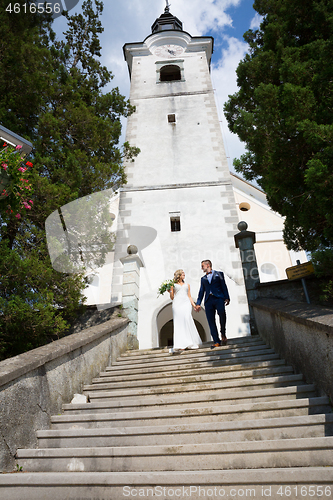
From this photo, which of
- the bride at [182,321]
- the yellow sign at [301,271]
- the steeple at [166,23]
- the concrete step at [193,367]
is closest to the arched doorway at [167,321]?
the bride at [182,321]

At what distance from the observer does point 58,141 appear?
7715 mm

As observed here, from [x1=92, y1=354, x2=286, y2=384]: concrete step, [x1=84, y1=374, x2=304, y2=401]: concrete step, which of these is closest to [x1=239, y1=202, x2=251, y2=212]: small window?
[x1=92, y1=354, x2=286, y2=384]: concrete step

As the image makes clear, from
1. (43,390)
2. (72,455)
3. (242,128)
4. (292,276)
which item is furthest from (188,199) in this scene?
(72,455)

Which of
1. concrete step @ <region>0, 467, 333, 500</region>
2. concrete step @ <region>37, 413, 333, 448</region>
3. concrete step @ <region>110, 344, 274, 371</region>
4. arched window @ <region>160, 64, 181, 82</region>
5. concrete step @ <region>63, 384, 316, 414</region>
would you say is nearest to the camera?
concrete step @ <region>0, 467, 333, 500</region>

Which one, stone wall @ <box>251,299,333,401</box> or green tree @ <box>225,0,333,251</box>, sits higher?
green tree @ <box>225,0,333,251</box>

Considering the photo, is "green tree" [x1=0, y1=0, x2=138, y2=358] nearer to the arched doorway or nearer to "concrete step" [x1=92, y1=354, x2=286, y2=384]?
"concrete step" [x1=92, y1=354, x2=286, y2=384]

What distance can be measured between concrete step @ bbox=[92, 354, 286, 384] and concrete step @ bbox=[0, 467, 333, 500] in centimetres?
214

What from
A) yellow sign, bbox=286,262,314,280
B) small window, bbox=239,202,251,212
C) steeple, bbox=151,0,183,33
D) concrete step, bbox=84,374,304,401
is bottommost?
concrete step, bbox=84,374,304,401

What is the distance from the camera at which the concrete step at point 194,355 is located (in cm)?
521

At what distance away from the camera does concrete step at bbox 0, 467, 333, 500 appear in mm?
2246

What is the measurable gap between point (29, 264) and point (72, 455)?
3.76 m

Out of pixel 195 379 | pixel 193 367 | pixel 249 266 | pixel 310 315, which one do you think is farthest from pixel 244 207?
pixel 310 315

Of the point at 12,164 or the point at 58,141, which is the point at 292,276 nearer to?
the point at 12,164

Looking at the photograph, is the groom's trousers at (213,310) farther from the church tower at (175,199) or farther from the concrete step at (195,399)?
the church tower at (175,199)
